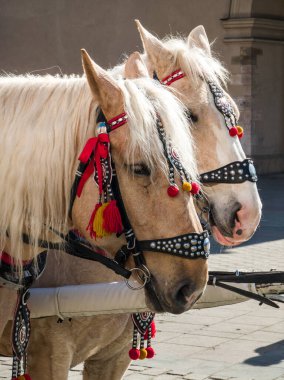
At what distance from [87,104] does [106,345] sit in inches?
47.8

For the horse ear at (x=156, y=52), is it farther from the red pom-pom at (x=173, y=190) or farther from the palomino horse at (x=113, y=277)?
the red pom-pom at (x=173, y=190)

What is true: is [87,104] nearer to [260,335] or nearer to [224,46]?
[260,335]

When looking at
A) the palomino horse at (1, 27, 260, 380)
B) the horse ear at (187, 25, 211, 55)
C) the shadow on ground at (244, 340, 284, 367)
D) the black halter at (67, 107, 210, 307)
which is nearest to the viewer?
the black halter at (67, 107, 210, 307)

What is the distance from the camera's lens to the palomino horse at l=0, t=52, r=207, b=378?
2.89 meters


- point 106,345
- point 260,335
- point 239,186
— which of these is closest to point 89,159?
point 106,345

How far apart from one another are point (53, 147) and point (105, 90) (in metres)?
0.22

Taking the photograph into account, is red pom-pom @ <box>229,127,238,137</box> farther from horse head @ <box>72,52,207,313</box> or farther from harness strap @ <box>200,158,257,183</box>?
horse head @ <box>72,52,207,313</box>

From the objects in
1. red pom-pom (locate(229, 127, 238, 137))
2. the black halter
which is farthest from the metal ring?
red pom-pom (locate(229, 127, 238, 137))

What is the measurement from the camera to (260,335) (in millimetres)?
6598

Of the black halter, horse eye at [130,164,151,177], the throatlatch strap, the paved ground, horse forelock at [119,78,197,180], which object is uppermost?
horse forelock at [119,78,197,180]

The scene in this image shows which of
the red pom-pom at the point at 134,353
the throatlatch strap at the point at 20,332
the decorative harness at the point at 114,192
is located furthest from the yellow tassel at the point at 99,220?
the red pom-pom at the point at 134,353

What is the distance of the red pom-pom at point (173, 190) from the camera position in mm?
2885

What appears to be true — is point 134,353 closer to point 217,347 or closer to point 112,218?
point 112,218

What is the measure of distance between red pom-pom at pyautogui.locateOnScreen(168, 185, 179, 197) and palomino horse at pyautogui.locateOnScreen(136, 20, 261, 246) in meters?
1.34
